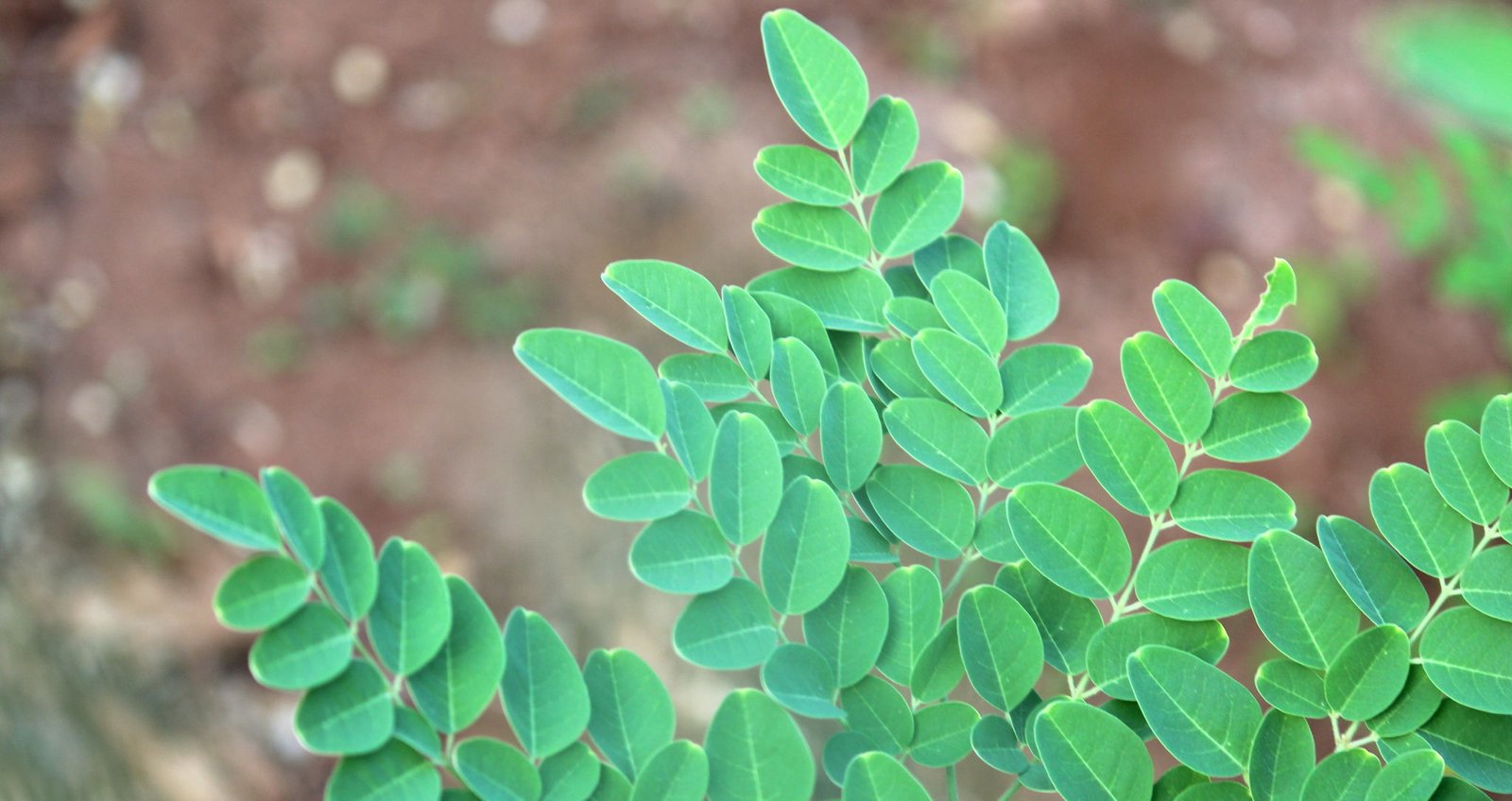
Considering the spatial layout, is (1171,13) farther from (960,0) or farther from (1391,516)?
(1391,516)

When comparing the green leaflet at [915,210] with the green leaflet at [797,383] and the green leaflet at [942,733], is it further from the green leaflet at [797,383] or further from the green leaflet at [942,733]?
the green leaflet at [942,733]

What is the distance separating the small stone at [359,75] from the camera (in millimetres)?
2641

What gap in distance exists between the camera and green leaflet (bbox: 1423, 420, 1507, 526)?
0.57 metres

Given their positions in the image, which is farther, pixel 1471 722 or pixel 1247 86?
pixel 1247 86

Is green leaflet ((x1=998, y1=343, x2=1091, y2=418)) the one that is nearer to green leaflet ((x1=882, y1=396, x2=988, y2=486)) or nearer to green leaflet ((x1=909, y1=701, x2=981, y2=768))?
green leaflet ((x1=882, y1=396, x2=988, y2=486))

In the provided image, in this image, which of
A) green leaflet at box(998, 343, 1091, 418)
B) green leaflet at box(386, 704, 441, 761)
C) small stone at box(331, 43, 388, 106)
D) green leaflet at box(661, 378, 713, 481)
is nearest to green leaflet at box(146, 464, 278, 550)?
green leaflet at box(386, 704, 441, 761)

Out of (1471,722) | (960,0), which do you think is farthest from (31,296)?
(1471,722)

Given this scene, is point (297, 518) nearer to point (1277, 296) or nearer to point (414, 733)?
point (414, 733)

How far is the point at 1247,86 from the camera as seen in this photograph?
2652 mm

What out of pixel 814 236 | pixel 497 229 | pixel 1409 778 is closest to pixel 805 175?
pixel 814 236

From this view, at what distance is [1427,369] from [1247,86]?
77 cm

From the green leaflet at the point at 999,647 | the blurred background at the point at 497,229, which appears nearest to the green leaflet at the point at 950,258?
the green leaflet at the point at 999,647

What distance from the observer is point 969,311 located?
2.15ft

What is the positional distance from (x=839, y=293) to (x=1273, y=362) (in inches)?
9.8
